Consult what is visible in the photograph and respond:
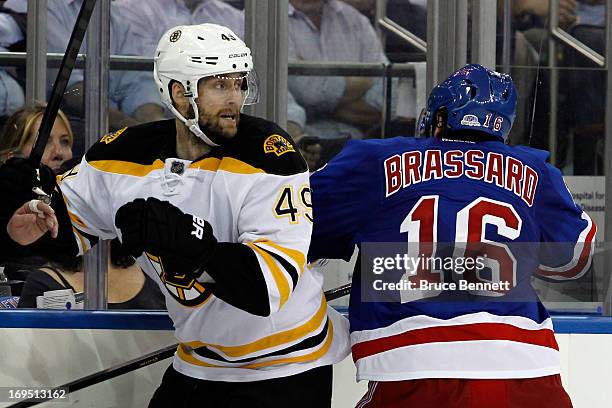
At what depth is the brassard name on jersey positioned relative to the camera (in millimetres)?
1931

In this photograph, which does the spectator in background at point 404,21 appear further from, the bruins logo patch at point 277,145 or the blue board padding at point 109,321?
the bruins logo patch at point 277,145

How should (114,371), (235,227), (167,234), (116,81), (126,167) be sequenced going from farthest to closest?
1. (116,81)
2. (114,371)
3. (126,167)
4. (235,227)
5. (167,234)

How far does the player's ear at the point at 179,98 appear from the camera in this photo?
1901mm

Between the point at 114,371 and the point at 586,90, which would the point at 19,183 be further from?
the point at 586,90

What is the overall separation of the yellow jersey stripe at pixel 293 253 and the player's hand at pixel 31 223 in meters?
0.43

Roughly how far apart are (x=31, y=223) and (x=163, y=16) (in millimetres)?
1022

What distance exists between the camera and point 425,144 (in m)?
1.98

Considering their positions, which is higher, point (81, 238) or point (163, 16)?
point (163, 16)

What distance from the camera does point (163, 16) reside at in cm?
284

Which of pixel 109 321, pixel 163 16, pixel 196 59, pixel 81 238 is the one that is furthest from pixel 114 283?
pixel 196 59

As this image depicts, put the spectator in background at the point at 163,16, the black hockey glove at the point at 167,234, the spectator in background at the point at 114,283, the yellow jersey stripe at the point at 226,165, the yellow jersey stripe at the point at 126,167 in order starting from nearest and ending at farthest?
the black hockey glove at the point at 167,234, the yellow jersey stripe at the point at 226,165, the yellow jersey stripe at the point at 126,167, the spectator in background at the point at 114,283, the spectator in background at the point at 163,16

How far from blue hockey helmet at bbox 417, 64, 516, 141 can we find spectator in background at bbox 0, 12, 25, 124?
1.23 meters

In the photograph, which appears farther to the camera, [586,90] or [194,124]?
[586,90]

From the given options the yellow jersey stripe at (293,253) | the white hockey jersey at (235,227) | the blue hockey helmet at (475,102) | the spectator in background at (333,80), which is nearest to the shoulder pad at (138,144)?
the white hockey jersey at (235,227)
